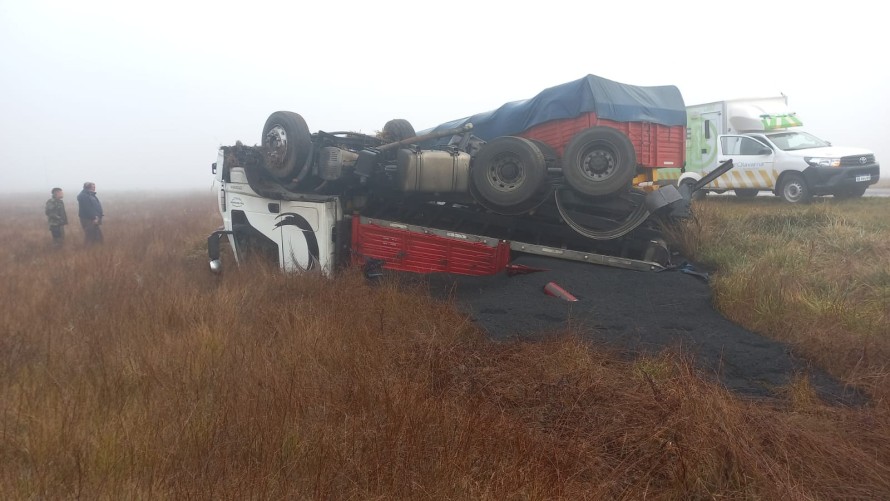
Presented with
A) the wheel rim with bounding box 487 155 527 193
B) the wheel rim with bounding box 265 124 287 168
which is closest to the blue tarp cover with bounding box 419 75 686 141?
the wheel rim with bounding box 487 155 527 193

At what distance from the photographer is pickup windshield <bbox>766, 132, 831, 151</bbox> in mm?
10227

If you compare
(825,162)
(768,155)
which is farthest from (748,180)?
(825,162)

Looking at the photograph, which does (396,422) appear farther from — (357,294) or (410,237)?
(410,237)

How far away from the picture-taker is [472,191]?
19.1ft

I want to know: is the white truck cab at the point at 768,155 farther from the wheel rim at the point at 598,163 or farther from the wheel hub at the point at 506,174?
the wheel hub at the point at 506,174

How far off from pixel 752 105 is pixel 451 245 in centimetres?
953

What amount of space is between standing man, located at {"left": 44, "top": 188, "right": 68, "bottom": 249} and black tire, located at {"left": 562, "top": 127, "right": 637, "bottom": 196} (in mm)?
9958

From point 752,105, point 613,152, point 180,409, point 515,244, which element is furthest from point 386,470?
point 752,105

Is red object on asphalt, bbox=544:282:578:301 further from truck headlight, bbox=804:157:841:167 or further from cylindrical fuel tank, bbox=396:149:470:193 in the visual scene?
truck headlight, bbox=804:157:841:167

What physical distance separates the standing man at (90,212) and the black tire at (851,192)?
45.7 ft

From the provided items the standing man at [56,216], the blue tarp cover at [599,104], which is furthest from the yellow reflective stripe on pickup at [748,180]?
the standing man at [56,216]

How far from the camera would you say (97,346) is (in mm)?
3705

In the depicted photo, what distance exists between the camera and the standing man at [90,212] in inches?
405

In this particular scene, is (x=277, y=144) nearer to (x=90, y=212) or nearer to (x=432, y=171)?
(x=432, y=171)
